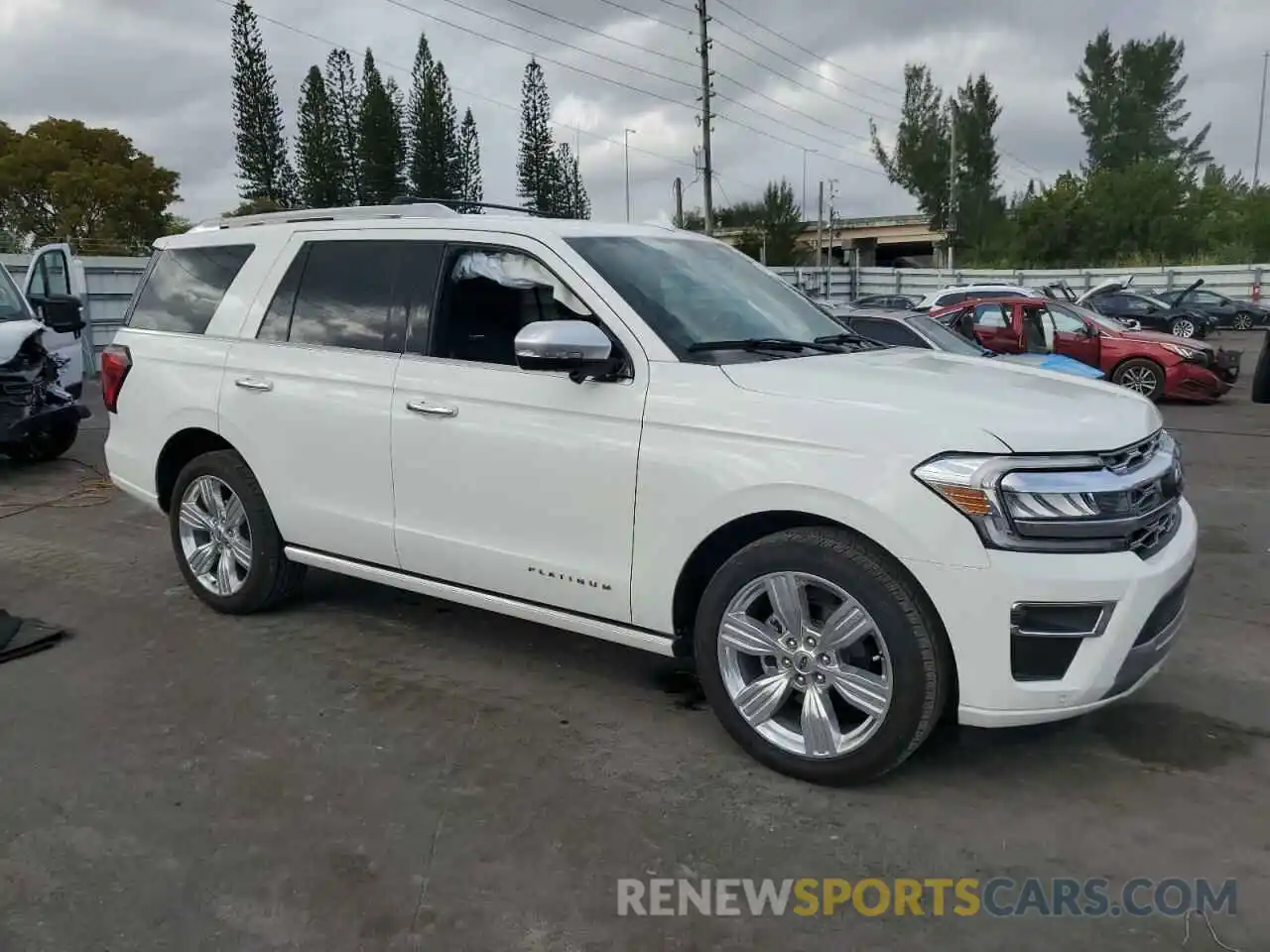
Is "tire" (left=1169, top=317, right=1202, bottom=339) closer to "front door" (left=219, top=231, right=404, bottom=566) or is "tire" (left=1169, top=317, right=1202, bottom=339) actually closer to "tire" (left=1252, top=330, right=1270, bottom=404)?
"tire" (left=1252, top=330, right=1270, bottom=404)

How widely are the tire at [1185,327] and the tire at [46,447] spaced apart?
24.9m

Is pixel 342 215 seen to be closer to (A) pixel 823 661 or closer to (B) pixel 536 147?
(A) pixel 823 661

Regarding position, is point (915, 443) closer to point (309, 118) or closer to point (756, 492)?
point (756, 492)

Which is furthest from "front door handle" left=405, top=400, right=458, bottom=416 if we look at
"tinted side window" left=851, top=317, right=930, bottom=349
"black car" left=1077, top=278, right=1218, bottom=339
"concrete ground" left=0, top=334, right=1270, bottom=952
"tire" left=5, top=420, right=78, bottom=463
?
"black car" left=1077, top=278, right=1218, bottom=339

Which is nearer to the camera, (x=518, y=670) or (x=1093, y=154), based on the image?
(x=518, y=670)

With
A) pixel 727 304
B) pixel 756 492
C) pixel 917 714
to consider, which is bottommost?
pixel 917 714

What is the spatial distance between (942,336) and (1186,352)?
624cm

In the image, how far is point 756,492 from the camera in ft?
11.4

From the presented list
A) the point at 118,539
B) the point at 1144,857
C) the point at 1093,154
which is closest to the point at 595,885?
the point at 1144,857

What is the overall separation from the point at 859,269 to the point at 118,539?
146 ft

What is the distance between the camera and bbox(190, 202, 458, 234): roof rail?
4.87 metres

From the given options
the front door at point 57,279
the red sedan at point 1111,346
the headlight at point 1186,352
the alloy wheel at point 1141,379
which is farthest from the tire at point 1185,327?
the front door at point 57,279

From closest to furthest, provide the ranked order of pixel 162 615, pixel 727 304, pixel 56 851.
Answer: pixel 56 851 → pixel 727 304 → pixel 162 615

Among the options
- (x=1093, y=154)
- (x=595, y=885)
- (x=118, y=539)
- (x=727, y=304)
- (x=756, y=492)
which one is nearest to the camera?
(x=595, y=885)
